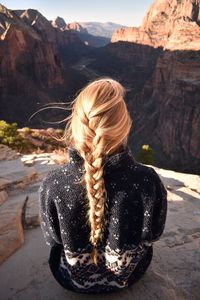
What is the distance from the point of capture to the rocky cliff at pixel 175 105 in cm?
5225

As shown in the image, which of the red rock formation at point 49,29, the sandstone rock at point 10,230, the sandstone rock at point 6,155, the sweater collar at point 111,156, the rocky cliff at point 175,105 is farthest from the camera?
the red rock formation at point 49,29

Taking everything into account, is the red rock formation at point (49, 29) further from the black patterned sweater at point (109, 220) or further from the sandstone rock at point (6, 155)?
the black patterned sweater at point (109, 220)

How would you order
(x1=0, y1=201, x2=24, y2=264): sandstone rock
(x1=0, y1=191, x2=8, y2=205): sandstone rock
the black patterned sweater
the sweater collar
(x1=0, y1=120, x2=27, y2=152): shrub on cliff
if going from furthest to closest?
(x1=0, y1=120, x2=27, y2=152): shrub on cliff, (x1=0, y1=191, x2=8, y2=205): sandstone rock, (x1=0, y1=201, x2=24, y2=264): sandstone rock, the black patterned sweater, the sweater collar

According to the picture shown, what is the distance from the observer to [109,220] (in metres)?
2.66

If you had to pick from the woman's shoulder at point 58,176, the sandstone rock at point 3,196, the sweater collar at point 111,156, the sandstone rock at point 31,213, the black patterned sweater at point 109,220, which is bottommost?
the sandstone rock at point 3,196

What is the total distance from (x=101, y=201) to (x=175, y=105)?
56351 millimetres

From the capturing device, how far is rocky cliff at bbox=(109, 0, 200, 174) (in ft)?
171

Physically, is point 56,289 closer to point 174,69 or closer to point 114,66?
point 174,69

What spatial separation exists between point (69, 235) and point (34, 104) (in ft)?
192

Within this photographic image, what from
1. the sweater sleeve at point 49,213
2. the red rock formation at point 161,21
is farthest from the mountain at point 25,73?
the sweater sleeve at point 49,213

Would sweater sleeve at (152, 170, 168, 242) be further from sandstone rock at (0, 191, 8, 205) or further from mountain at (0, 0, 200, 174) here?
mountain at (0, 0, 200, 174)

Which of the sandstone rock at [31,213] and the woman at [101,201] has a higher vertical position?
the woman at [101,201]

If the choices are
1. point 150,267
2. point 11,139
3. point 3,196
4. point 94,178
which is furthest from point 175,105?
point 94,178

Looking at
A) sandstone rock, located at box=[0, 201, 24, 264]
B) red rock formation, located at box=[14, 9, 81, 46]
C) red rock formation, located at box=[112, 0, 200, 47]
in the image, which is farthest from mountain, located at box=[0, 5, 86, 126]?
sandstone rock, located at box=[0, 201, 24, 264]
